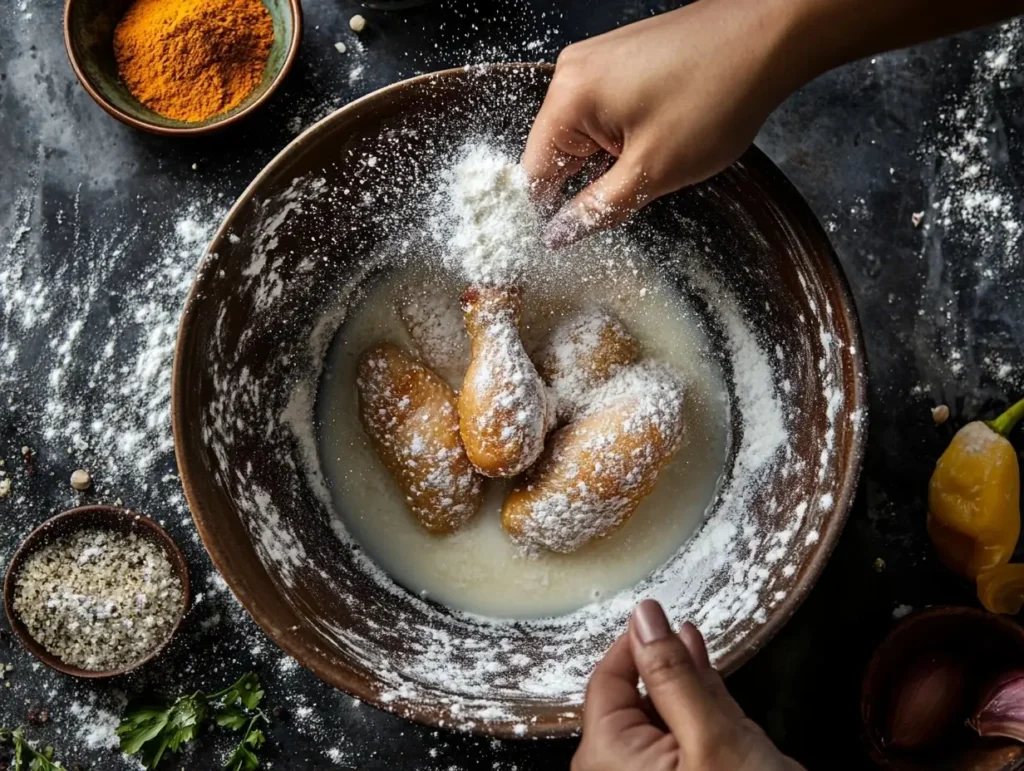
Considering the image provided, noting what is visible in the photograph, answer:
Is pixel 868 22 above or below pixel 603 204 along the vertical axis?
above

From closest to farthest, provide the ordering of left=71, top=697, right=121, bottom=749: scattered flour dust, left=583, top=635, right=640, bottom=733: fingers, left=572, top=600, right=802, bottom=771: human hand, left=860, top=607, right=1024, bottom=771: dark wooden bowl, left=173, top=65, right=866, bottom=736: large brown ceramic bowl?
left=572, top=600, right=802, bottom=771: human hand, left=583, top=635, right=640, bottom=733: fingers, left=173, top=65, right=866, bottom=736: large brown ceramic bowl, left=860, top=607, right=1024, bottom=771: dark wooden bowl, left=71, top=697, right=121, bottom=749: scattered flour dust

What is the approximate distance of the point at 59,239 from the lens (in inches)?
54.1

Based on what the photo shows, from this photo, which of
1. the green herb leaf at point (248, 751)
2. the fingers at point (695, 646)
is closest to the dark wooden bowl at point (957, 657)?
the fingers at point (695, 646)

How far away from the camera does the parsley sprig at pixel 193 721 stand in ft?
4.23

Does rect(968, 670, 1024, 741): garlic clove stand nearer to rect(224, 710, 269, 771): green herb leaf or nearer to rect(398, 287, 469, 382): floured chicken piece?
rect(398, 287, 469, 382): floured chicken piece

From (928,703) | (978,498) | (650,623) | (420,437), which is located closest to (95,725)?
(420,437)

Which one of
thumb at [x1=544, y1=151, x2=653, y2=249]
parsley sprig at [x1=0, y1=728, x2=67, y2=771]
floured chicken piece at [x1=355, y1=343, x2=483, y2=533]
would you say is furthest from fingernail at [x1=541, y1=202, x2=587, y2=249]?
parsley sprig at [x1=0, y1=728, x2=67, y2=771]

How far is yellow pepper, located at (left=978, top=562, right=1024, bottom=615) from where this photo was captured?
1262mm

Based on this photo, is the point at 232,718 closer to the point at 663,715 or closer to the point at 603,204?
the point at 663,715

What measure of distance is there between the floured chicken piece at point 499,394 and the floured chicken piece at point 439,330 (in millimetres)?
79

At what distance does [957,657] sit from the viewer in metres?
1.26

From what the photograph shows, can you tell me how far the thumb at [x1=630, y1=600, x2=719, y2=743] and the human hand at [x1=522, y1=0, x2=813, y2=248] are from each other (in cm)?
44

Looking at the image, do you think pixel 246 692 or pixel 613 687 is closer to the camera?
pixel 613 687

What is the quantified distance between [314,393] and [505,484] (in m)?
0.29
